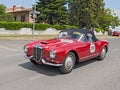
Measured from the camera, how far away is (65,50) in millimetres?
7020

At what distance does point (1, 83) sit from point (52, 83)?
4.48ft

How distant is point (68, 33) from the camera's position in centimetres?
867

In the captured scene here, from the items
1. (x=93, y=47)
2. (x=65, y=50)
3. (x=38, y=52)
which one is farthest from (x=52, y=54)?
(x=93, y=47)

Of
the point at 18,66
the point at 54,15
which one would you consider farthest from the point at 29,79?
the point at 54,15

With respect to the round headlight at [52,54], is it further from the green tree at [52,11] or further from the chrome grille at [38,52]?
the green tree at [52,11]

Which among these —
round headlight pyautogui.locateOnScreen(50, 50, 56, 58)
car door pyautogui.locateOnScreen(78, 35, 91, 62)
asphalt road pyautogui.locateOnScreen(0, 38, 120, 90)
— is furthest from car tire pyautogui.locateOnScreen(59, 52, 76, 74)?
round headlight pyautogui.locateOnScreen(50, 50, 56, 58)

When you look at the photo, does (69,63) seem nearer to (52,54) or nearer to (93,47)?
(52,54)

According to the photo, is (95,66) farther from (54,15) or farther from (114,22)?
(114,22)

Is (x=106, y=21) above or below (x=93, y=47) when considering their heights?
above

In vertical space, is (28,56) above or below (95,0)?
below

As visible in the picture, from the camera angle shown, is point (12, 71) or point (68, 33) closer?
point (12, 71)

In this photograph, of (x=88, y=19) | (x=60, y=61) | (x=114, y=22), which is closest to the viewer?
(x=60, y=61)

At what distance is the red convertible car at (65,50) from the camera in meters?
6.88

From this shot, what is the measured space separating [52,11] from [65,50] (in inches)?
1099
